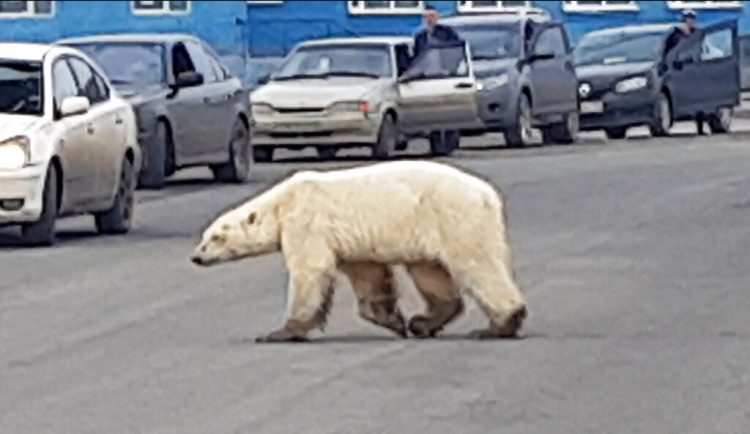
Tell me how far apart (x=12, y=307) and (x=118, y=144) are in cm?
612

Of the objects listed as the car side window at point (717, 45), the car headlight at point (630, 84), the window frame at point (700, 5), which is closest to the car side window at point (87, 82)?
the car headlight at point (630, 84)

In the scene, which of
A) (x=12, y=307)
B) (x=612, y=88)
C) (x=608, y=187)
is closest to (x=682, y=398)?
(x=12, y=307)

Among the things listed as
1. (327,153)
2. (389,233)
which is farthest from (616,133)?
(389,233)

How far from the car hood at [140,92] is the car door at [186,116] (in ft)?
0.60

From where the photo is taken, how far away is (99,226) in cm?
2203

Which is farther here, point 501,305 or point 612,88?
point 612,88

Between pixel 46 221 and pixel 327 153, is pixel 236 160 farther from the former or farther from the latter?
pixel 46 221

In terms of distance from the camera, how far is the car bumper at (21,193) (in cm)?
1978

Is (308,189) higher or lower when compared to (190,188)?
higher

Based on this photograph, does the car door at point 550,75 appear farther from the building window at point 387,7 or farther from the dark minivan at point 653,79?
the building window at point 387,7

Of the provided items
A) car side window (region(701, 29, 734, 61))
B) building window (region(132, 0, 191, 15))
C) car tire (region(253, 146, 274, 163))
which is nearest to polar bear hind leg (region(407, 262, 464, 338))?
car tire (region(253, 146, 274, 163))

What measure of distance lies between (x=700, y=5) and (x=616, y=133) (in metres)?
13.8

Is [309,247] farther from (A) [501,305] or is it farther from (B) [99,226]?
(B) [99,226]

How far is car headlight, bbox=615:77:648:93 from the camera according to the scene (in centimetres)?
3916
